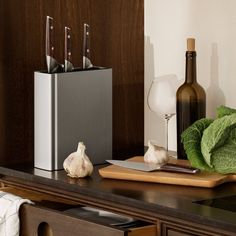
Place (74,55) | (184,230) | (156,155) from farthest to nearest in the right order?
(74,55) → (156,155) → (184,230)

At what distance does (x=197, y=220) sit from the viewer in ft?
5.78

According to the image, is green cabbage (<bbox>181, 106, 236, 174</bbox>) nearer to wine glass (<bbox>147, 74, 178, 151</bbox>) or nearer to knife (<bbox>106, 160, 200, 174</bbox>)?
knife (<bbox>106, 160, 200, 174</bbox>)

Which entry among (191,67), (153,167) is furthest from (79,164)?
(191,67)

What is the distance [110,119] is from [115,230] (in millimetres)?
607

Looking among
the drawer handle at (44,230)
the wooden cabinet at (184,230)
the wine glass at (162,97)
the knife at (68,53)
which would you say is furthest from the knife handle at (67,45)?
the wooden cabinet at (184,230)

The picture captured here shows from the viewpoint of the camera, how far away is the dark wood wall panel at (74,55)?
2354 mm

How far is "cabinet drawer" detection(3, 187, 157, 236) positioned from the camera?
6.06 ft

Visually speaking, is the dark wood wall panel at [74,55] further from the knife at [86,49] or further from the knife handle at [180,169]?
the knife handle at [180,169]

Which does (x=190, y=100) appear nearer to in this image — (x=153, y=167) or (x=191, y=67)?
(x=191, y=67)

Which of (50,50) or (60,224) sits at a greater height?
(50,50)

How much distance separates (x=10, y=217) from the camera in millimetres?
2061

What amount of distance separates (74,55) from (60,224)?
2.10 feet

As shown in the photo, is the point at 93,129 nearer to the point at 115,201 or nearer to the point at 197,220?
the point at 115,201

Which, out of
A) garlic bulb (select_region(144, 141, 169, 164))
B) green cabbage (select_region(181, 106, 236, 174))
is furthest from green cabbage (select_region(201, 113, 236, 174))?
garlic bulb (select_region(144, 141, 169, 164))
